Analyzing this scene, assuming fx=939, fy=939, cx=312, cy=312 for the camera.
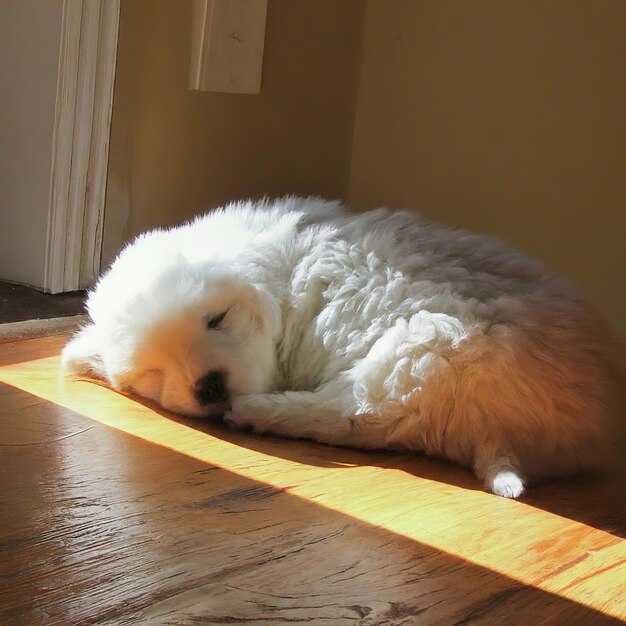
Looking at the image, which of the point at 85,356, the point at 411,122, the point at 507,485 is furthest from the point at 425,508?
the point at 411,122

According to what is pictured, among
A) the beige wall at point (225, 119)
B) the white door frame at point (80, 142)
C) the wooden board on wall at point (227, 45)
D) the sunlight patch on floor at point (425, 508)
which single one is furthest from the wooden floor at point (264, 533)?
the wooden board on wall at point (227, 45)

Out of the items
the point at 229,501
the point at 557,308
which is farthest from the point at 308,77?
the point at 229,501

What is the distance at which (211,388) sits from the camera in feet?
5.95

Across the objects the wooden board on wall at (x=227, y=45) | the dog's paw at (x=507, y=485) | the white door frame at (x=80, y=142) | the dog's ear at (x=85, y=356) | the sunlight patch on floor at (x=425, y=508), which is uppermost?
the wooden board on wall at (x=227, y=45)

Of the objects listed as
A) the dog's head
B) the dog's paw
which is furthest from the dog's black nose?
the dog's paw

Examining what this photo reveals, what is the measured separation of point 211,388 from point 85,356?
35 cm

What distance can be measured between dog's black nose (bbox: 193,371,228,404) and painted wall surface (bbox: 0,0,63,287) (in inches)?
37.1

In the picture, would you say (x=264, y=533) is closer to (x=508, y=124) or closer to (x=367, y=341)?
(x=367, y=341)

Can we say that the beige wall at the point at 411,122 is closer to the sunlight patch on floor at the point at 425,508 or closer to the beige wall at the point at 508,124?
the beige wall at the point at 508,124

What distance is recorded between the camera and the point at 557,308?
177 centimetres

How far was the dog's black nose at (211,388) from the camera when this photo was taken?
71.2 inches

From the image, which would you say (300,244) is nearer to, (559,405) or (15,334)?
(559,405)

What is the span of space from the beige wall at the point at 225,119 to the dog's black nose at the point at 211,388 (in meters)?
0.89

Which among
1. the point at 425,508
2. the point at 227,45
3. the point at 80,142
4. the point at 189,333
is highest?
the point at 227,45
